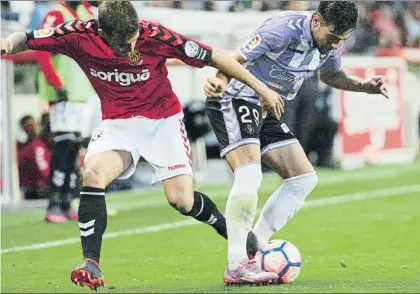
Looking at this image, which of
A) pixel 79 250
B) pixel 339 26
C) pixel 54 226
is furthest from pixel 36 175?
pixel 339 26

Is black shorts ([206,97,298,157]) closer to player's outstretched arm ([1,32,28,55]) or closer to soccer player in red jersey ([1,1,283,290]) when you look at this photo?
soccer player in red jersey ([1,1,283,290])

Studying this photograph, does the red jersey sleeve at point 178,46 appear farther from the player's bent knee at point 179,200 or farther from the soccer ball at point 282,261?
the soccer ball at point 282,261

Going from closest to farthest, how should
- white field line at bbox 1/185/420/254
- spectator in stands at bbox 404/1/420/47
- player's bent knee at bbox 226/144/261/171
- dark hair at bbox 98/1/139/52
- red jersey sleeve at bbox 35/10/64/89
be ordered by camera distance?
dark hair at bbox 98/1/139/52, player's bent knee at bbox 226/144/261/171, white field line at bbox 1/185/420/254, red jersey sleeve at bbox 35/10/64/89, spectator in stands at bbox 404/1/420/47

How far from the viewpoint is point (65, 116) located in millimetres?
11188

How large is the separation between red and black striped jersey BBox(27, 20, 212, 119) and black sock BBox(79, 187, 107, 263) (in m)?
0.65

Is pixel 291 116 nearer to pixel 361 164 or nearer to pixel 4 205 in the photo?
pixel 361 164

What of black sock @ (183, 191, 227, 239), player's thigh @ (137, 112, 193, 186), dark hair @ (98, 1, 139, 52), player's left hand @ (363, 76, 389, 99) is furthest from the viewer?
player's left hand @ (363, 76, 389, 99)

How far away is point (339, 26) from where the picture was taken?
23.1ft

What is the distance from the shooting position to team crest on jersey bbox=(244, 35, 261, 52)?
7.12 m

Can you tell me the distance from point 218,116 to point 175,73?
28.0 ft

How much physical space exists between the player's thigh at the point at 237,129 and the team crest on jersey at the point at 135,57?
655 mm

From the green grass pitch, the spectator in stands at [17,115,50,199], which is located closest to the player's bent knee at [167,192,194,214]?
the green grass pitch

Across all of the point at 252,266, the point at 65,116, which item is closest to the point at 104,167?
the point at 252,266

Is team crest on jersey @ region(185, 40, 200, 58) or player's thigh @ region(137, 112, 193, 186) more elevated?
team crest on jersey @ region(185, 40, 200, 58)
